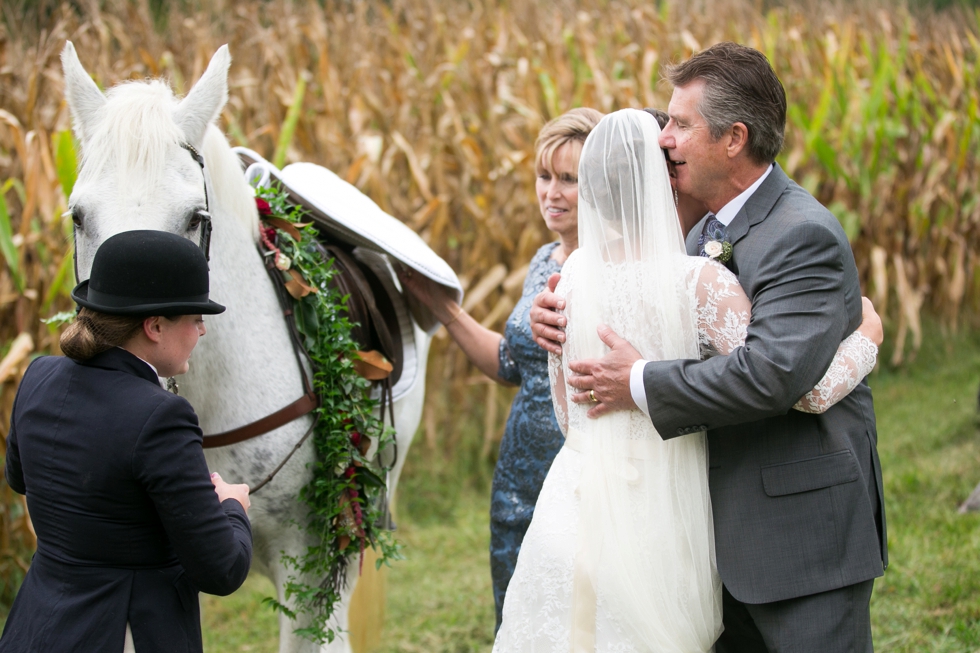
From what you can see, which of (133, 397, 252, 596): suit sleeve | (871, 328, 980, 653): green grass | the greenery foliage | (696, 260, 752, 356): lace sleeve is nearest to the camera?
(133, 397, 252, 596): suit sleeve

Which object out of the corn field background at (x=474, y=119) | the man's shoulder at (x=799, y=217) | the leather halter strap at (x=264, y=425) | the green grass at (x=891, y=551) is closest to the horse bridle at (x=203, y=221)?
the leather halter strap at (x=264, y=425)

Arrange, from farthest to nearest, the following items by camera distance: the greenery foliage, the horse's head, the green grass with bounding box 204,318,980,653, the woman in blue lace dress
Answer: the green grass with bounding box 204,318,980,653, the woman in blue lace dress, the greenery foliage, the horse's head

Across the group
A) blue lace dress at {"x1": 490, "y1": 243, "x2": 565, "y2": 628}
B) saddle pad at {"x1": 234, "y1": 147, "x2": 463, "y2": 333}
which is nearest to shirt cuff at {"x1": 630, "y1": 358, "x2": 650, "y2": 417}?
blue lace dress at {"x1": 490, "y1": 243, "x2": 565, "y2": 628}

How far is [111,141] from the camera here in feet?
6.42

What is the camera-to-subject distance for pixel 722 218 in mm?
→ 1954

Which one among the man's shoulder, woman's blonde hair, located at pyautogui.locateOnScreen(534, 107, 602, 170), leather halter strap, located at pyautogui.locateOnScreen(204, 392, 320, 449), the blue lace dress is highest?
woman's blonde hair, located at pyautogui.locateOnScreen(534, 107, 602, 170)

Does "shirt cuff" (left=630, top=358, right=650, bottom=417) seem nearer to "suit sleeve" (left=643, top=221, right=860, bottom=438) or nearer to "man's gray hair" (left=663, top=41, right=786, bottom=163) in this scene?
"suit sleeve" (left=643, top=221, right=860, bottom=438)

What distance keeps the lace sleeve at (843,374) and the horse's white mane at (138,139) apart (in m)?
1.58

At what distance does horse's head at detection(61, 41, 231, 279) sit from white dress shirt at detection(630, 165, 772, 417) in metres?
1.12

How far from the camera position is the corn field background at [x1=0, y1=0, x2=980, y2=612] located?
15.4ft

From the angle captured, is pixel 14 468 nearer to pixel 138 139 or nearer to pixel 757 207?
pixel 138 139

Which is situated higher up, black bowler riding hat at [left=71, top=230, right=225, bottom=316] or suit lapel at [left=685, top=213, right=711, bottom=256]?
black bowler riding hat at [left=71, top=230, right=225, bottom=316]

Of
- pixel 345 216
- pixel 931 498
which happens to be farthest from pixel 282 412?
pixel 931 498

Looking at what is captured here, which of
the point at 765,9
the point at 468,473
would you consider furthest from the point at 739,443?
the point at 765,9
